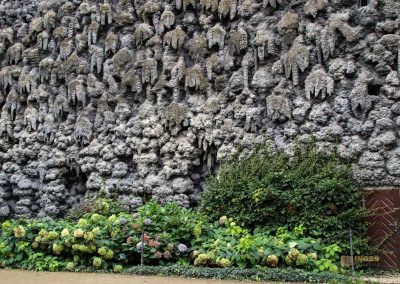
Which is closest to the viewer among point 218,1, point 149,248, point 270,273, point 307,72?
point 270,273

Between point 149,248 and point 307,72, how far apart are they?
502 cm

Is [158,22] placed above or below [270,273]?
above

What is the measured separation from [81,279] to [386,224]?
18.2 feet

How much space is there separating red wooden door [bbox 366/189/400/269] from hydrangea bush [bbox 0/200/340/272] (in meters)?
1.12

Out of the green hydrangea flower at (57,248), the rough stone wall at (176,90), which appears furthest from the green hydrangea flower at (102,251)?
the rough stone wall at (176,90)

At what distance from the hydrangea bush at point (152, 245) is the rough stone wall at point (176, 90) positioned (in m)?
2.33

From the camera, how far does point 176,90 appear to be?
13203 mm

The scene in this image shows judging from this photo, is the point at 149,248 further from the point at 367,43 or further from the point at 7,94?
the point at 7,94

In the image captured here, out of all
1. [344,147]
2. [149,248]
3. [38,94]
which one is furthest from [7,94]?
[344,147]

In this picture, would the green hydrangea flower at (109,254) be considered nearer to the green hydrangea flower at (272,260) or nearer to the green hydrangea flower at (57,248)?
the green hydrangea flower at (57,248)

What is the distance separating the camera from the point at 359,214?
10.0m

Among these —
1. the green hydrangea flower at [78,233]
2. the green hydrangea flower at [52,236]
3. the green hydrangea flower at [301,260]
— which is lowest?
the green hydrangea flower at [301,260]

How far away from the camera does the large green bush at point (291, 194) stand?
10.1 meters

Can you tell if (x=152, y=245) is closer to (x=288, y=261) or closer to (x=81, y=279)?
(x=81, y=279)
